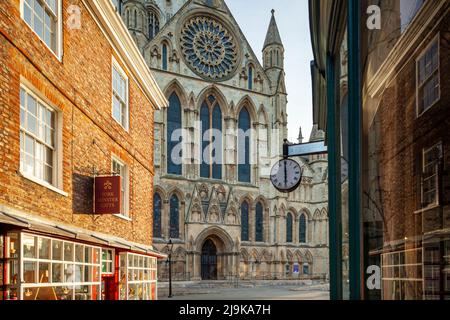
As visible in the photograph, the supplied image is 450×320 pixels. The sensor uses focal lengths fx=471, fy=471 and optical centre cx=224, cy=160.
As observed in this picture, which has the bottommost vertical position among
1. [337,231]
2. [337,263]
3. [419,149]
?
[337,263]

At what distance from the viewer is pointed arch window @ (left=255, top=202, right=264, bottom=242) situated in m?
39.7

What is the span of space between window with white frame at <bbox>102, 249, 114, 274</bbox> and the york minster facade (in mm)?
22778

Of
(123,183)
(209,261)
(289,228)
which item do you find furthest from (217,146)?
(123,183)

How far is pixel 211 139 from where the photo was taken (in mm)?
36719

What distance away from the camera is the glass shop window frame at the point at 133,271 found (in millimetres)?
11905

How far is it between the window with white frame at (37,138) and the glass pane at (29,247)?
3.19 feet

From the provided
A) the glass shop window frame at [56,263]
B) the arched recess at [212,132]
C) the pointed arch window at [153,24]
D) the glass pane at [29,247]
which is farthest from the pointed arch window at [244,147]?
the glass pane at [29,247]

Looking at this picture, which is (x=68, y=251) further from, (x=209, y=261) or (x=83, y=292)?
(x=209, y=261)

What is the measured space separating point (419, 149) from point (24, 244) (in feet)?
19.4

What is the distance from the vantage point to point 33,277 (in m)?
6.87

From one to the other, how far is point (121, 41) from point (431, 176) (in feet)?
36.0

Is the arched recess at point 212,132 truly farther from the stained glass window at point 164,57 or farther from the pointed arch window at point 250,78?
the stained glass window at point 164,57
